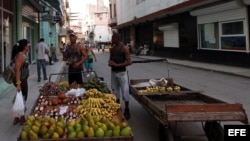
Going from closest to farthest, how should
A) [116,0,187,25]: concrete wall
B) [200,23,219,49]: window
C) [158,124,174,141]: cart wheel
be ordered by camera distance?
1. [158,124,174,141]: cart wheel
2. [200,23,219,49]: window
3. [116,0,187,25]: concrete wall

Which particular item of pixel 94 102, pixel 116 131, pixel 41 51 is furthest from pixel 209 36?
pixel 116 131

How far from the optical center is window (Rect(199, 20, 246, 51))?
69.7 feet

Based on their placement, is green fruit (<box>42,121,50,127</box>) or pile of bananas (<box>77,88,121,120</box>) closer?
green fruit (<box>42,121,50,127</box>)

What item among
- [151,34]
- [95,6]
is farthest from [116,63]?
[95,6]

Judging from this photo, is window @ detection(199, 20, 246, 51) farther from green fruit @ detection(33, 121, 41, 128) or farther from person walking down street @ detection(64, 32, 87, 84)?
green fruit @ detection(33, 121, 41, 128)

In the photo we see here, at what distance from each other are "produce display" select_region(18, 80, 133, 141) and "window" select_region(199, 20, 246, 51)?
51.2ft

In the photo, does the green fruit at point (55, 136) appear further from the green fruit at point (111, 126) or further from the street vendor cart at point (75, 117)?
the green fruit at point (111, 126)

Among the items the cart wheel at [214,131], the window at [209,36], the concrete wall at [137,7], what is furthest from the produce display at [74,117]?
the concrete wall at [137,7]

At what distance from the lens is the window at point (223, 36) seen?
21.2 m

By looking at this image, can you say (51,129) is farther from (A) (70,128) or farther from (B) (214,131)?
(B) (214,131)

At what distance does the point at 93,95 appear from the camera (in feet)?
21.1

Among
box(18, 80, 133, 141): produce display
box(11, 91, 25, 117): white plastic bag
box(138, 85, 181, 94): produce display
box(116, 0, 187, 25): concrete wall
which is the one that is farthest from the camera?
box(116, 0, 187, 25): concrete wall

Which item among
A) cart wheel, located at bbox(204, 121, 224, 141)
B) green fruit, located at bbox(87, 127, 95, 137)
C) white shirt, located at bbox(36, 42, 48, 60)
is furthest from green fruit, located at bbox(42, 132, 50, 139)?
white shirt, located at bbox(36, 42, 48, 60)

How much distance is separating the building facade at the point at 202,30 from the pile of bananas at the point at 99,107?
15.4 m
